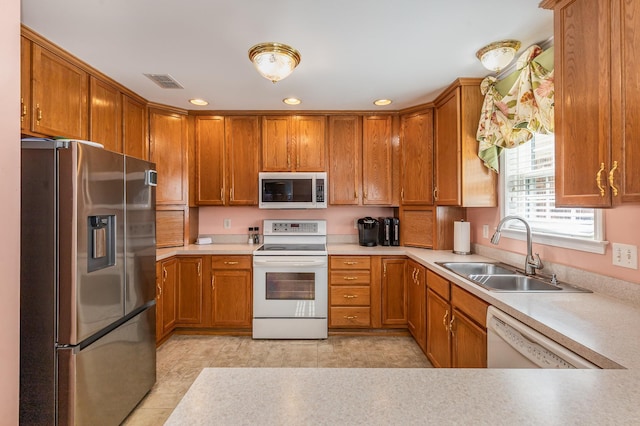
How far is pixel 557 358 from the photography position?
1.11 meters

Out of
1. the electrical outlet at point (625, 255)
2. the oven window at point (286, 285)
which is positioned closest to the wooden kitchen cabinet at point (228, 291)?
the oven window at point (286, 285)

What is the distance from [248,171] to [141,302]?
175cm

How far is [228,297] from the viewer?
10.1 ft

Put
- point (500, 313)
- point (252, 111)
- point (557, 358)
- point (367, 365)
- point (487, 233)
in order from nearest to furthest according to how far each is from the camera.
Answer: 1. point (557, 358)
2. point (500, 313)
3. point (367, 365)
4. point (487, 233)
5. point (252, 111)

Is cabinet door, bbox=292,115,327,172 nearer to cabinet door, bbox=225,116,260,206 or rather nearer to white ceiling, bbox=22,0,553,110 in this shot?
cabinet door, bbox=225,116,260,206

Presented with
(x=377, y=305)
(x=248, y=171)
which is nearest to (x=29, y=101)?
(x=248, y=171)

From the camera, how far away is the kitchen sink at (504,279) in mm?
1710

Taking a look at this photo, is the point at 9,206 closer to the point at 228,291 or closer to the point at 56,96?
the point at 56,96

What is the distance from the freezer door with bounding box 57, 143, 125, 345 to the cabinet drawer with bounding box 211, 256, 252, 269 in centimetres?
133

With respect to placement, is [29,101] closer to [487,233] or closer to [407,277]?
[407,277]

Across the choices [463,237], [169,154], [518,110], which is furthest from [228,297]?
[518,110]

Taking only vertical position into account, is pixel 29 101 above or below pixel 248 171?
above

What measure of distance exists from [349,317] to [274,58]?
2390mm

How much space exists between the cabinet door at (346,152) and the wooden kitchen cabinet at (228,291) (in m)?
1.29
